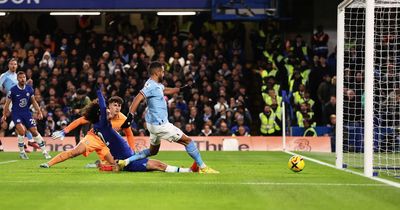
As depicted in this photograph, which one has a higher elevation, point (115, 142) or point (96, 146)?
point (115, 142)

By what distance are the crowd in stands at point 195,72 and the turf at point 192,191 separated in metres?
14.6

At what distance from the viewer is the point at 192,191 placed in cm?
1133

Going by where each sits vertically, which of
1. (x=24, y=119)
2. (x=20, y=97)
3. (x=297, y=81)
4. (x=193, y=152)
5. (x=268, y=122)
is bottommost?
(x=268, y=122)

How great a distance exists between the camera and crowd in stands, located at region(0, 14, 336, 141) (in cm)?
3012

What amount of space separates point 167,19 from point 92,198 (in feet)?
82.2

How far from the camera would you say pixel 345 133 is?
76.7 ft

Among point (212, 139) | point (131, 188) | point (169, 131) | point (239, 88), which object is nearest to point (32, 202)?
point (131, 188)

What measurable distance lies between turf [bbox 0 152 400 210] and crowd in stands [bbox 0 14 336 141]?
14.6 m

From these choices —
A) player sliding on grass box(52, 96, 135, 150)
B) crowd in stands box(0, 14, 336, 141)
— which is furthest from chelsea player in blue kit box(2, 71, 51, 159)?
crowd in stands box(0, 14, 336, 141)

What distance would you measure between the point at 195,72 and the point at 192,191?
67.7ft

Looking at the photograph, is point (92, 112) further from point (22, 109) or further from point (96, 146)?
point (22, 109)

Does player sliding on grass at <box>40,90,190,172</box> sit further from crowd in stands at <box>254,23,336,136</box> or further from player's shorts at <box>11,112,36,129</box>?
crowd in stands at <box>254,23,336,136</box>

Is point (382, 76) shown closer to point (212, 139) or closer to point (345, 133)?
point (345, 133)

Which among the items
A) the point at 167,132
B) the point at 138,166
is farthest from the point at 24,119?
the point at 167,132
